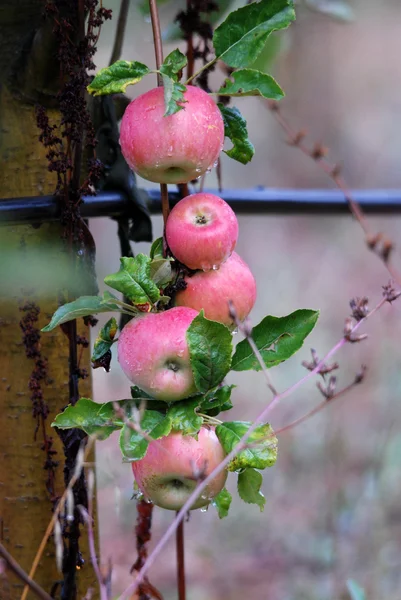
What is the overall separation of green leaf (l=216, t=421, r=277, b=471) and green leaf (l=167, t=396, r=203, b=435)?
20 millimetres

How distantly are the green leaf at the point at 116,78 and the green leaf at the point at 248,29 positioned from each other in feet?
0.21

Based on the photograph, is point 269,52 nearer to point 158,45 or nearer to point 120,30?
point 120,30

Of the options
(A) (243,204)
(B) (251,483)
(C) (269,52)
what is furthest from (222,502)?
(C) (269,52)

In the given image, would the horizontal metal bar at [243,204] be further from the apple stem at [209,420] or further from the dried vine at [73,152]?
the apple stem at [209,420]

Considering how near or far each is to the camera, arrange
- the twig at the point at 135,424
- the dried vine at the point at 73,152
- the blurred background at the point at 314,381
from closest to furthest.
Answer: the twig at the point at 135,424
the dried vine at the point at 73,152
the blurred background at the point at 314,381

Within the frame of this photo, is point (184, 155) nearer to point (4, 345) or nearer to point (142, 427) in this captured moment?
point (142, 427)

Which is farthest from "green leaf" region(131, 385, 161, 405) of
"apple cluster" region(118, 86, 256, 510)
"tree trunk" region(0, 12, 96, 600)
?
"tree trunk" region(0, 12, 96, 600)

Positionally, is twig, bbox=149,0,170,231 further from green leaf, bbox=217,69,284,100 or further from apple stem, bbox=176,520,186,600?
apple stem, bbox=176,520,186,600

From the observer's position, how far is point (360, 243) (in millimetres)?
4043

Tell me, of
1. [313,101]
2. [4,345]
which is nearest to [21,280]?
[4,345]

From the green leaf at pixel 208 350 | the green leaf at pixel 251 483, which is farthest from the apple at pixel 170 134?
A: the green leaf at pixel 251 483

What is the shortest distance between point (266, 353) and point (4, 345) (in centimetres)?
27

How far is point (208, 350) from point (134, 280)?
6cm

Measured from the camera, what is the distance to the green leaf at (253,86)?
0.48m
